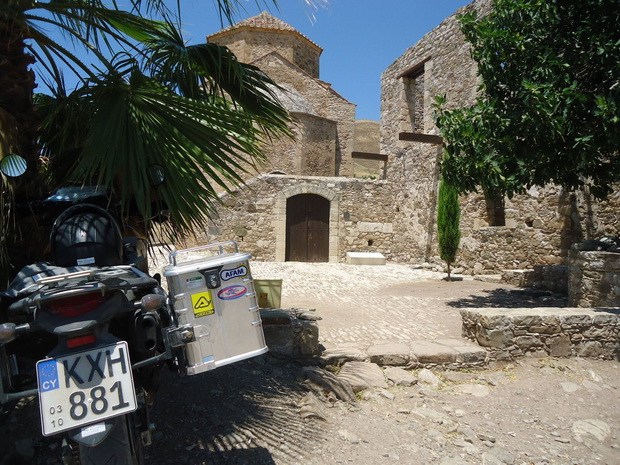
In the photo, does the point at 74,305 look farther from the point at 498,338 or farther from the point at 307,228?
the point at 307,228

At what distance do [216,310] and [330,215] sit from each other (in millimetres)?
12088

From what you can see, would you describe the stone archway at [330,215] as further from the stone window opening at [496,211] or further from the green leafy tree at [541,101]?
the green leafy tree at [541,101]

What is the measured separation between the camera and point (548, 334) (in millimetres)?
4113

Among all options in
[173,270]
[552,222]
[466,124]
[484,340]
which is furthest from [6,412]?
[552,222]

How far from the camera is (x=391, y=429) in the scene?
2828 mm

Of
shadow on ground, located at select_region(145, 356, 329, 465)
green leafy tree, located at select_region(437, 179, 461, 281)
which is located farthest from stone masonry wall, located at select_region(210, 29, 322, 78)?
shadow on ground, located at select_region(145, 356, 329, 465)

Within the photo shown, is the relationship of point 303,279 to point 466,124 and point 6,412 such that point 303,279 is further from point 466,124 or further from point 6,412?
point 6,412

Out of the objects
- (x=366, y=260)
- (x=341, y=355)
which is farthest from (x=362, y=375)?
(x=366, y=260)

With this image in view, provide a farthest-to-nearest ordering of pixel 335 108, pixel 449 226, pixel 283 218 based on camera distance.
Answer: pixel 335 108
pixel 283 218
pixel 449 226

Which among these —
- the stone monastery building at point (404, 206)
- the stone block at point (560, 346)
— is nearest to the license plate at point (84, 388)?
the stone block at point (560, 346)

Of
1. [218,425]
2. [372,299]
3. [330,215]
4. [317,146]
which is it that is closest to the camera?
[218,425]

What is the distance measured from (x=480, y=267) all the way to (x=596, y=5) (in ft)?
20.7

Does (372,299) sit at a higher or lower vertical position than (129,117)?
lower

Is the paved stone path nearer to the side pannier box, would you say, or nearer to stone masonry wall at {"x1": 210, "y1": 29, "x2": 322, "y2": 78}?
the side pannier box
